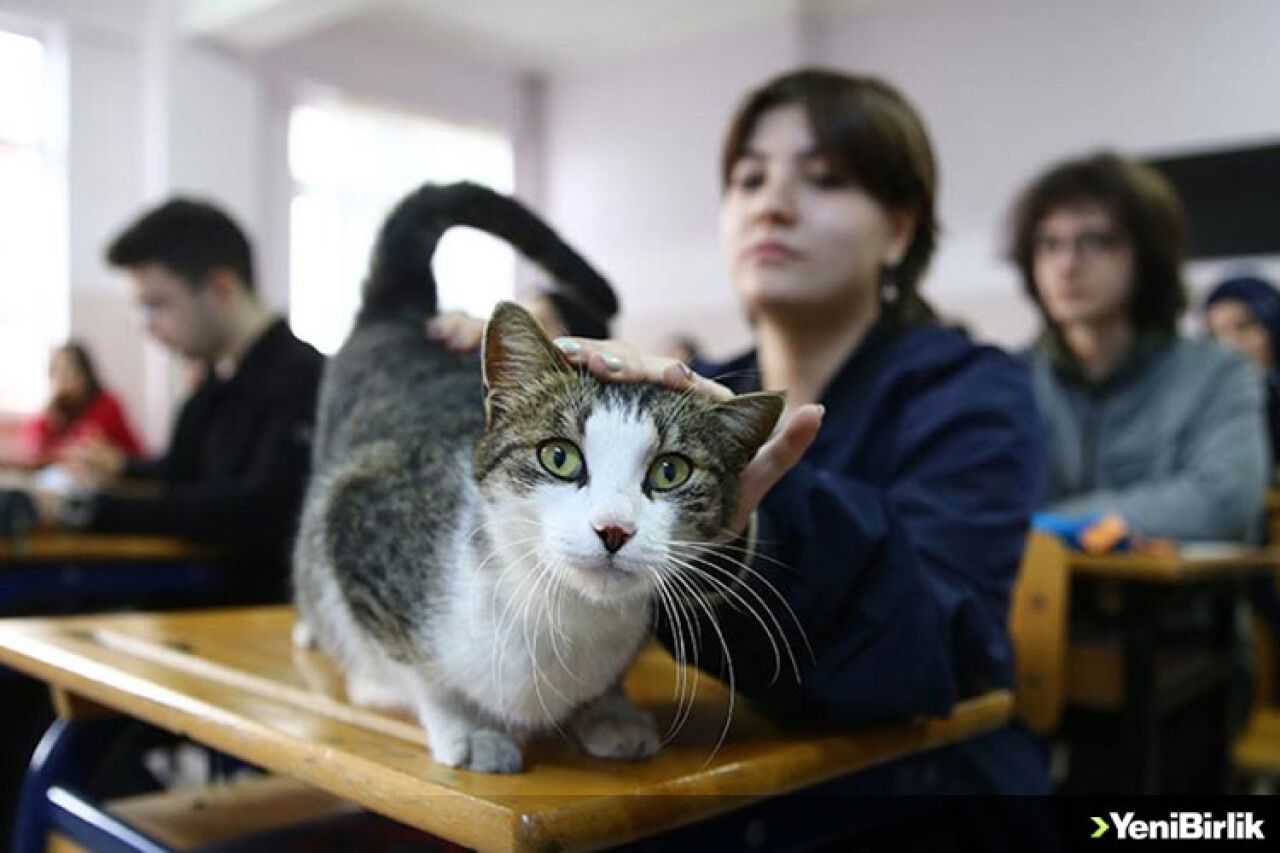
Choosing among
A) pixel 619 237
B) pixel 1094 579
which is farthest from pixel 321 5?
pixel 1094 579

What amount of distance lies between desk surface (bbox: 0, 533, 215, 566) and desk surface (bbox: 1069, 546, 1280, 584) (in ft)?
4.75

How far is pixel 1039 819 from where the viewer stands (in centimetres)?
91

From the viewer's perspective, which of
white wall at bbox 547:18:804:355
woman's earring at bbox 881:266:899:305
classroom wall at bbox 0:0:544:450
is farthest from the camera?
classroom wall at bbox 0:0:544:450

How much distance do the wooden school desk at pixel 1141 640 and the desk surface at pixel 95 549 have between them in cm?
145

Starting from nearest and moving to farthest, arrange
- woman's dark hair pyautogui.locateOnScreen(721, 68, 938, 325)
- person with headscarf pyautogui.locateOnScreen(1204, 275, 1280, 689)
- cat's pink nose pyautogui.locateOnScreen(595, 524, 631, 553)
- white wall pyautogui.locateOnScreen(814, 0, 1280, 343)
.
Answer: cat's pink nose pyautogui.locateOnScreen(595, 524, 631, 553), white wall pyautogui.locateOnScreen(814, 0, 1280, 343), woman's dark hair pyautogui.locateOnScreen(721, 68, 938, 325), person with headscarf pyautogui.locateOnScreen(1204, 275, 1280, 689)

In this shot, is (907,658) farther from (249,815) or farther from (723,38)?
(723,38)

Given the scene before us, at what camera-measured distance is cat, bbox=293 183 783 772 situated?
570 millimetres

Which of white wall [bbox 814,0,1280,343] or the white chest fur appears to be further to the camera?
white wall [bbox 814,0,1280,343]

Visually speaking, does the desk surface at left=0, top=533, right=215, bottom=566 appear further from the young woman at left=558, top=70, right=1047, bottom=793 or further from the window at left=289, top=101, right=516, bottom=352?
the young woman at left=558, top=70, right=1047, bottom=793

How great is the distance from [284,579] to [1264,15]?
5.35 feet

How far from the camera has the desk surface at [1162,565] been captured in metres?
1.43

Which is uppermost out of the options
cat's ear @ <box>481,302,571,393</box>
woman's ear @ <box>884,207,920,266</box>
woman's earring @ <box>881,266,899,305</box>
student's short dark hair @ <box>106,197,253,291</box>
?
A: student's short dark hair @ <box>106,197,253,291</box>

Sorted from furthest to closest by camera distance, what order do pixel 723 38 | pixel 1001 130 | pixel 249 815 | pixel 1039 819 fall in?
pixel 723 38, pixel 1001 130, pixel 249 815, pixel 1039 819

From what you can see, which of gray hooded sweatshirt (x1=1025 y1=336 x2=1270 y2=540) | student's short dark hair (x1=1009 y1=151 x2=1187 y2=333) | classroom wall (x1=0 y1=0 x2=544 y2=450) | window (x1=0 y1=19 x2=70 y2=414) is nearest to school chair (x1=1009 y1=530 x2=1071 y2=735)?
gray hooded sweatshirt (x1=1025 y1=336 x2=1270 y2=540)
